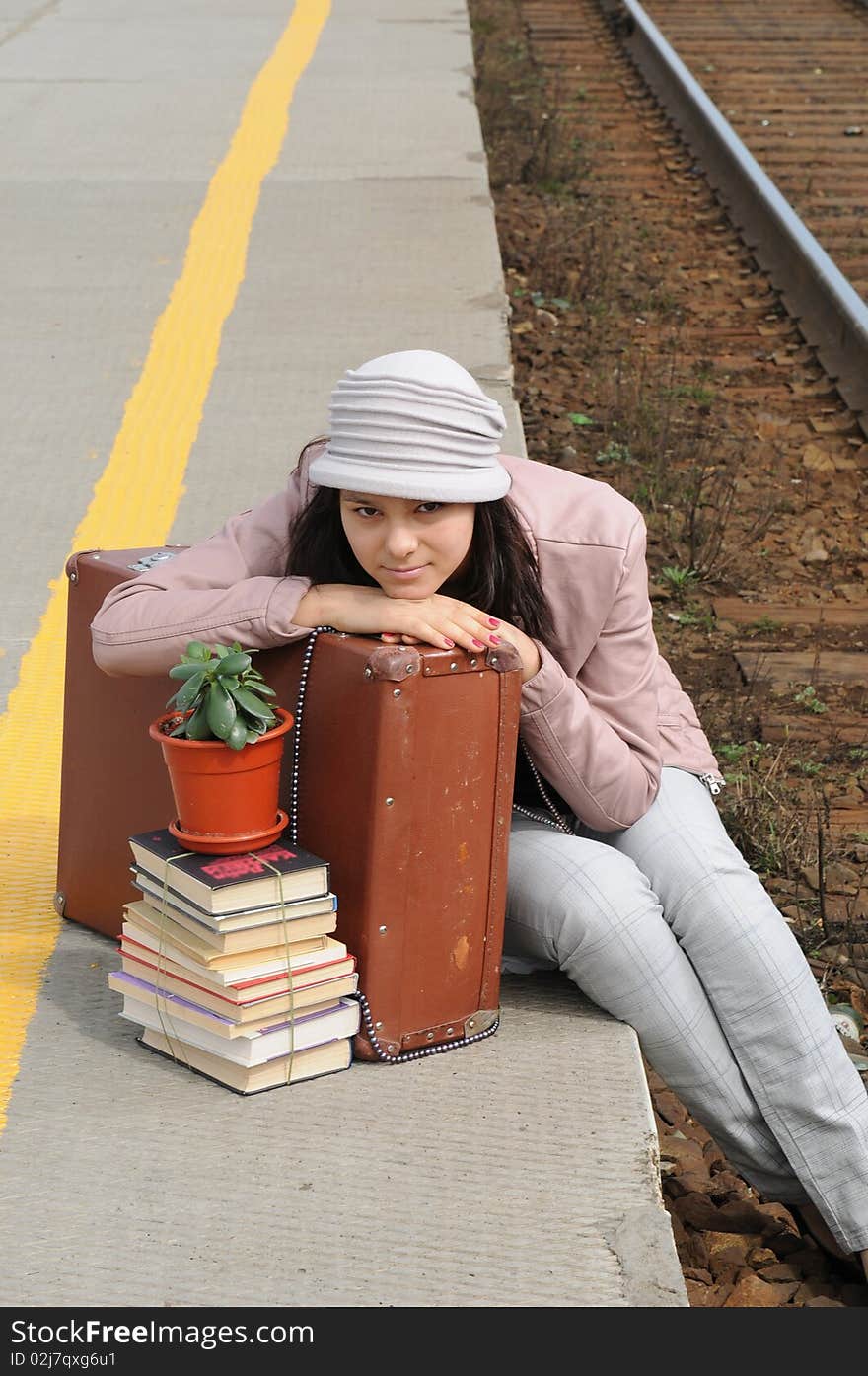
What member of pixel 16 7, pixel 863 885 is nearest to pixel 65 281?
pixel 863 885

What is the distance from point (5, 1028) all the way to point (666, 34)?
12395 mm

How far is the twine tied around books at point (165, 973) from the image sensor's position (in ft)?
8.55

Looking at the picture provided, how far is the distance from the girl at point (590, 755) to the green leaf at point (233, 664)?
174 millimetres

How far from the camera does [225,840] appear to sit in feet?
8.63

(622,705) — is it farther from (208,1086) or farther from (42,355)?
(42,355)

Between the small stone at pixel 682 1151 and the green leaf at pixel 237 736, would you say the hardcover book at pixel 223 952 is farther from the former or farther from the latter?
the small stone at pixel 682 1151

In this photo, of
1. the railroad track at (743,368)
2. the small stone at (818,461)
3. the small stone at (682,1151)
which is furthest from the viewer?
the small stone at (818,461)

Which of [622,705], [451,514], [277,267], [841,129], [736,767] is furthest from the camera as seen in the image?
[841,129]

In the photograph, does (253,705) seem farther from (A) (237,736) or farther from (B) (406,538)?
(B) (406,538)

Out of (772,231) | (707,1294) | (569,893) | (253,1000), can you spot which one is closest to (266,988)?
(253,1000)

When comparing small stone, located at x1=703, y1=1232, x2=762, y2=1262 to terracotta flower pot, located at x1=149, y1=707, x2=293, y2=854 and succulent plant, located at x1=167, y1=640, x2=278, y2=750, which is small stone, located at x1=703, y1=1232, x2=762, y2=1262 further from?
succulent plant, located at x1=167, y1=640, x2=278, y2=750

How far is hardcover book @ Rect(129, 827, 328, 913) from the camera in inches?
101

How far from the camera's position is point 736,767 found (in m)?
4.44

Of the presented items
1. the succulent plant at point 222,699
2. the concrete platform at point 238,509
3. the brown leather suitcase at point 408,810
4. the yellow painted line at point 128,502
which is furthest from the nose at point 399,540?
the yellow painted line at point 128,502
